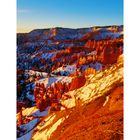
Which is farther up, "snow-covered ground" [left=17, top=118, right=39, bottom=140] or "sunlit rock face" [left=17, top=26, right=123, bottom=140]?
"sunlit rock face" [left=17, top=26, right=123, bottom=140]

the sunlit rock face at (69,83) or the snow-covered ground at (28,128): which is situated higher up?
the sunlit rock face at (69,83)

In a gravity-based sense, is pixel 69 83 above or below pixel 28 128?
above

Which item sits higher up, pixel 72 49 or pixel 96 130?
pixel 72 49

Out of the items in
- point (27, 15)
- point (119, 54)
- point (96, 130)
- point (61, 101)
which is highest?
point (27, 15)

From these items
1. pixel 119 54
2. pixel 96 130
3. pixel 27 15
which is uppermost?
pixel 27 15

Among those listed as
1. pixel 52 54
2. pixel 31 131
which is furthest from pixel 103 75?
pixel 31 131

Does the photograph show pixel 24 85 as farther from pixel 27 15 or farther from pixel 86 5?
pixel 86 5
